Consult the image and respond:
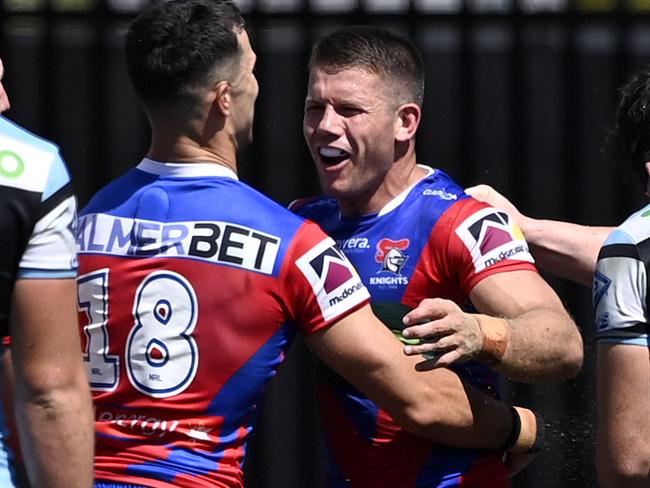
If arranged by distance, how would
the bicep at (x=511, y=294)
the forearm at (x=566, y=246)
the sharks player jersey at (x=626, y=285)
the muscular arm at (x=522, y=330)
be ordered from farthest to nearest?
the forearm at (x=566, y=246) → the bicep at (x=511, y=294) → the muscular arm at (x=522, y=330) → the sharks player jersey at (x=626, y=285)

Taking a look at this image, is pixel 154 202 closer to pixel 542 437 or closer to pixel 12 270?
pixel 12 270

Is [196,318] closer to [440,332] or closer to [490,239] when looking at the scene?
[440,332]

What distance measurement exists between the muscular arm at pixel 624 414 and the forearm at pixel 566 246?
841 mm

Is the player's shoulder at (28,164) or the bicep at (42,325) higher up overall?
the player's shoulder at (28,164)

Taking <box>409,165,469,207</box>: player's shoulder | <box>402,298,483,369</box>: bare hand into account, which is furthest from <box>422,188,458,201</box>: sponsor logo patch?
<box>402,298,483,369</box>: bare hand

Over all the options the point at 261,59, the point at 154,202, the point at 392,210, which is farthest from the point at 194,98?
the point at 261,59

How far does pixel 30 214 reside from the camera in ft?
8.15

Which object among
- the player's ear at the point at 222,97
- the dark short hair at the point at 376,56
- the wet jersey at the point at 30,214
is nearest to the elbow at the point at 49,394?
the wet jersey at the point at 30,214

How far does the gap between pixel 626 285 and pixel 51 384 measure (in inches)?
45.5

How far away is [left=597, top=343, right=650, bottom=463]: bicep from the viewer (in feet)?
9.40

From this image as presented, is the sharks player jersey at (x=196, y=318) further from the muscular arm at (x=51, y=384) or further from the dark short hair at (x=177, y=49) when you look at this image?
the muscular arm at (x=51, y=384)

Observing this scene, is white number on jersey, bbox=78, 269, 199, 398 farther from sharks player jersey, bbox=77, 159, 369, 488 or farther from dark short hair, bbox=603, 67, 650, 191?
dark short hair, bbox=603, 67, 650, 191

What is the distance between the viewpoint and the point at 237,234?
9.56 feet

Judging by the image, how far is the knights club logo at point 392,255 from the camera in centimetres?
341
